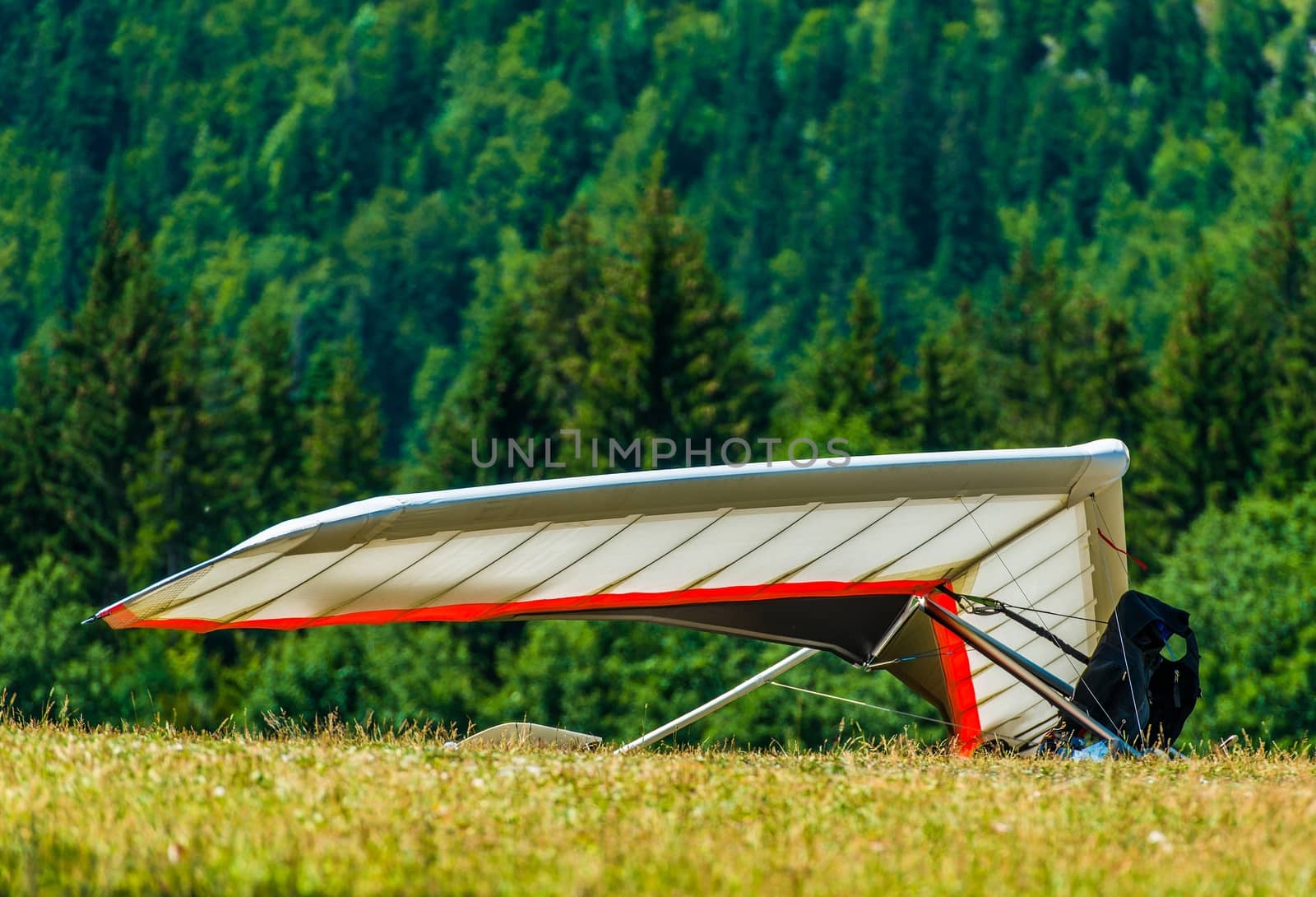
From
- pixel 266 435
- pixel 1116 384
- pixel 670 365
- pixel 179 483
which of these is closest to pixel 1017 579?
pixel 670 365

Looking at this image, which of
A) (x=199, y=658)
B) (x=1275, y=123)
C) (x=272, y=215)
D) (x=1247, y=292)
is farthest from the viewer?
(x=272, y=215)

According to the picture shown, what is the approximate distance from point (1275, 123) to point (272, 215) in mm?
95440

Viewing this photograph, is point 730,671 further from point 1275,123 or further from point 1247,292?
point 1275,123

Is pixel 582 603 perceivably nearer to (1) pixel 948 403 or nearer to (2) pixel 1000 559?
(2) pixel 1000 559

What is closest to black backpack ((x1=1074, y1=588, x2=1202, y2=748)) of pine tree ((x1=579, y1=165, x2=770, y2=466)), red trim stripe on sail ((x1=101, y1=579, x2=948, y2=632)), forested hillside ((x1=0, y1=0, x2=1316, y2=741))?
red trim stripe on sail ((x1=101, y1=579, x2=948, y2=632))

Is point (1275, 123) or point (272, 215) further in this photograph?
point (272, 215)

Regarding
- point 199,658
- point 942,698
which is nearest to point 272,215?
point 199,658

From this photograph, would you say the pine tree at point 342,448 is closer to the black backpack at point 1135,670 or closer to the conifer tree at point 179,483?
the conifer tree at point 179,483

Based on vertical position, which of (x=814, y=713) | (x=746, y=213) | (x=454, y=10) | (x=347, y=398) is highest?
(x=454, y=10)

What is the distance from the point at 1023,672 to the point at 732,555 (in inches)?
80.6

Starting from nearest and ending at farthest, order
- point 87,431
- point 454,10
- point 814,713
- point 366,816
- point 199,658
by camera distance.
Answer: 1. point 366,816
2. point 814,713
3. point 199,658
4. point 87,431
5. point 454,10

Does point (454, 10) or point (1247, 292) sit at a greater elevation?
point (454, 10)

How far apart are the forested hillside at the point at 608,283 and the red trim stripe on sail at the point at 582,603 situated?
466 cm

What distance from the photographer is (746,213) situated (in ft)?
477
